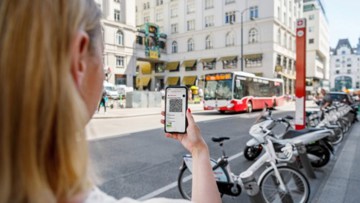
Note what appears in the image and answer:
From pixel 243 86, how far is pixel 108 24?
83.2 ft

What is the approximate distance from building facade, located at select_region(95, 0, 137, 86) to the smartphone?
38227mm

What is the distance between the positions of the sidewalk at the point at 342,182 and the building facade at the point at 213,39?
105 ft

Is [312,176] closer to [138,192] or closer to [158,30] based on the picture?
[138,192]

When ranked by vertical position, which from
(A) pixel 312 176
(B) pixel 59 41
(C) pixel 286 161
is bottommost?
(A) pixel 312 176

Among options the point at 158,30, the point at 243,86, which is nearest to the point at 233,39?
the point at 158,30

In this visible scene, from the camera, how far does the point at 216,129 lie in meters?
11.9

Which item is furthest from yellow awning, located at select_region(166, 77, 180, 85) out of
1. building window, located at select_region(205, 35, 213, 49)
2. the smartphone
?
the smartphone

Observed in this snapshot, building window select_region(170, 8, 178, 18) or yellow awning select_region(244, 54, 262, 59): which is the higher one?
building window select_region(170, 8, 178, 18)

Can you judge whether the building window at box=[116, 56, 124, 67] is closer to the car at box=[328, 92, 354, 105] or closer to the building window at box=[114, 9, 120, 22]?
the building window at box=[114, 9, 120, 22]

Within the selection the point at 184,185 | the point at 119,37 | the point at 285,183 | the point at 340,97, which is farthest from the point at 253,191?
the point at 119,37

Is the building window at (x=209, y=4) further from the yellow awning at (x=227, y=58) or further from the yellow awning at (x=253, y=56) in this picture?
the yellow awning at (x=253, y=56)

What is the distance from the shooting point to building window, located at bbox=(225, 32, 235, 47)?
44550mm

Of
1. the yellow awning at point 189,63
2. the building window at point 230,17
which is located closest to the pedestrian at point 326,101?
the building window at point 230,17

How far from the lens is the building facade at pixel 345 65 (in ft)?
366
